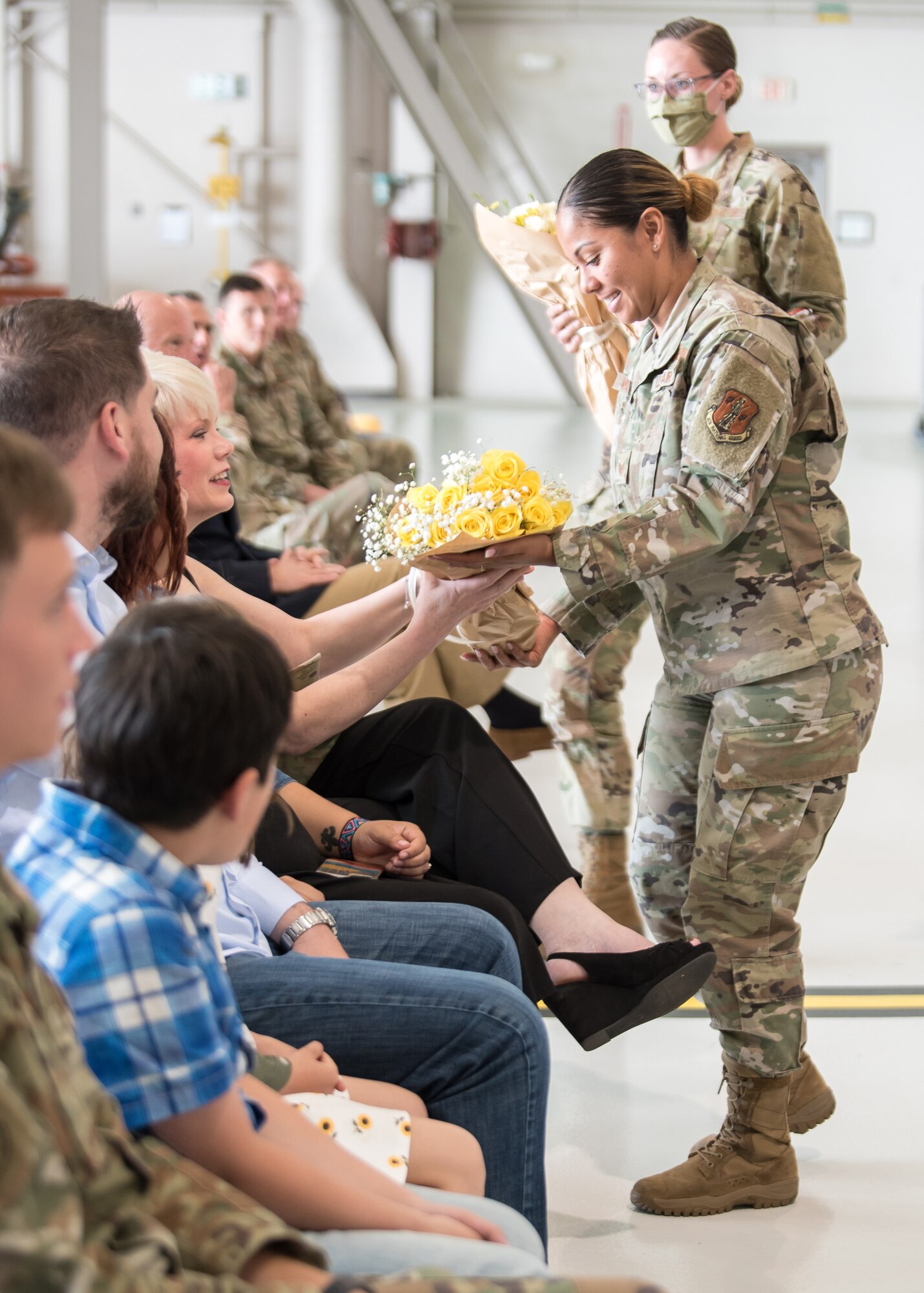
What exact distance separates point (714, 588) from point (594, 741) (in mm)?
1324

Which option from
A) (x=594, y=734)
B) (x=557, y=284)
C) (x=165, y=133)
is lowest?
(x=594, y=734)

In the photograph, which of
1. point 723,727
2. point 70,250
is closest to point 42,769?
point 723,727

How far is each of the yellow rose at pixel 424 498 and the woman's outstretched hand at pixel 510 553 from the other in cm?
10

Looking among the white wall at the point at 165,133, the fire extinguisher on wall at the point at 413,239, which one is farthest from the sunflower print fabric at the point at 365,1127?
the white wall at the point at 165,133

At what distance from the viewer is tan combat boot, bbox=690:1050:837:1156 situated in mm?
2482

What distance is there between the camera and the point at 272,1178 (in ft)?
4.09

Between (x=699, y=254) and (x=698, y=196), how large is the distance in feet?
3.17

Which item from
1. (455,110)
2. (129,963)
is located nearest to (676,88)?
(129,963)

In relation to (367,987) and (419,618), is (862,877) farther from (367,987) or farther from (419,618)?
(367,987)

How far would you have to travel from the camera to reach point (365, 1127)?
151cm

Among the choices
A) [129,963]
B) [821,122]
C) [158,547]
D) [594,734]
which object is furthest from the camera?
[821,122]

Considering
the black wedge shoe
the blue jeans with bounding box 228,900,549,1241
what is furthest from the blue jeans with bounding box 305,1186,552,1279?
the black wedge shoe

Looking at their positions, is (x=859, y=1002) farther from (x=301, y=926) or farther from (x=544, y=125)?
(x=544, y=125)

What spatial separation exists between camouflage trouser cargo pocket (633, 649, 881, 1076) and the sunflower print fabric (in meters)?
0.92
